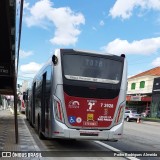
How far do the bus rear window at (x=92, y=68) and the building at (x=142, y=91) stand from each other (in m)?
46.6

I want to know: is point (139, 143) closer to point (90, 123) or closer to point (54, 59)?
point (90, 123)

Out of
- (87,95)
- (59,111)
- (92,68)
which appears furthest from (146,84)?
(59,111)

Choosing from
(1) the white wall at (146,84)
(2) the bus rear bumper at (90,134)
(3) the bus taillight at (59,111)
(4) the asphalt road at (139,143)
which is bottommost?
(4) the asphalt road at (139,143)

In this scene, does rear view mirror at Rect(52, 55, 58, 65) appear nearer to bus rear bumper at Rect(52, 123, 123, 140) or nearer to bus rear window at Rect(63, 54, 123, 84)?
bus rear window at Rect(63, 54, 123, 84)

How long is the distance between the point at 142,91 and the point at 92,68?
167 feet

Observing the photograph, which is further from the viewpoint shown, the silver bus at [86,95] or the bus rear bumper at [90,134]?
the silver bus at [86,95]

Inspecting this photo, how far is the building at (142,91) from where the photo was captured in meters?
61.1

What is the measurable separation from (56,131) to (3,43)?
6.55 m

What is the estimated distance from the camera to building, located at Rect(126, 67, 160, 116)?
200 ft

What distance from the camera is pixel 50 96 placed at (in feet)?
44.1

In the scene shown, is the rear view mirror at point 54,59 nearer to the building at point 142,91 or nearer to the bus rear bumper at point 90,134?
the bus rear bumper at point 90,134

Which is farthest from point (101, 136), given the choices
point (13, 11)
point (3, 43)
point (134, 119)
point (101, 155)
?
point (134, 119)

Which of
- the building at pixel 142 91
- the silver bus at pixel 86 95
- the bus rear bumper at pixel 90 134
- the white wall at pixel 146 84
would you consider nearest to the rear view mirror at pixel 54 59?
the silver bus at pixel 86 95

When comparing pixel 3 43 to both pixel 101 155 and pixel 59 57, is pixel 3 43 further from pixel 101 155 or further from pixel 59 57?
pixel 101 155
